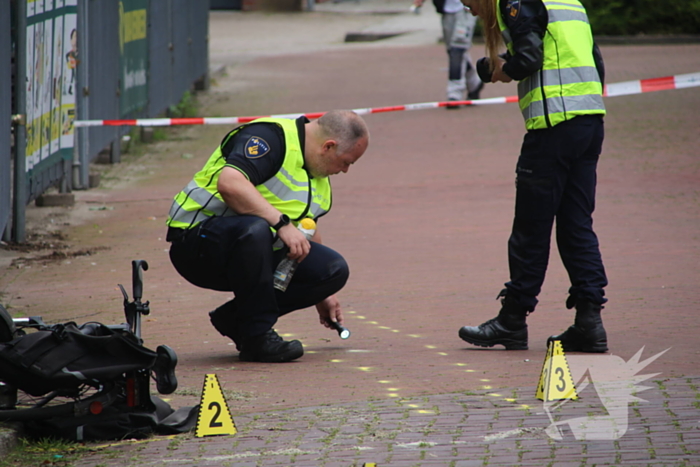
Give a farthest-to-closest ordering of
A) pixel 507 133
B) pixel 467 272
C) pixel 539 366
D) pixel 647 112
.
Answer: pixel 647 112
pixel 507 133
pixel 467 272
pixel 539 366

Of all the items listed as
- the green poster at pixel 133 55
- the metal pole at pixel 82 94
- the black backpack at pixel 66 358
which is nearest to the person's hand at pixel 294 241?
the black backpack at pixel 66 358

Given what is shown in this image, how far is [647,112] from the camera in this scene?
14977mm

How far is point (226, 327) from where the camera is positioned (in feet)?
17.0

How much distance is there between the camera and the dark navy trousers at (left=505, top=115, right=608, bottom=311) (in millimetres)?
4898

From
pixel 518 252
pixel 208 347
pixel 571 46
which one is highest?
pixel 571 46

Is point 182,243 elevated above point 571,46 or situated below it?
below

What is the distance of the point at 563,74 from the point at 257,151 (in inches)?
56.5

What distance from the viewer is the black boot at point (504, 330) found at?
5.14m

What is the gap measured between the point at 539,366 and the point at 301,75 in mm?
15797

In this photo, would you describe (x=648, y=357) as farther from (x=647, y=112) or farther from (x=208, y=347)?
(x=647, y=112)

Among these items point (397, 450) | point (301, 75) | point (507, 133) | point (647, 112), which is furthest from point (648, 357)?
point (301, 75)

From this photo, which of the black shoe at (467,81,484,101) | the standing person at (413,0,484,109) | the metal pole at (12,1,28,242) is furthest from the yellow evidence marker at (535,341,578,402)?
the black shoe at (467,81,484,101)

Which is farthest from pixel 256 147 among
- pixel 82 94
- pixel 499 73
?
pixel 82 94

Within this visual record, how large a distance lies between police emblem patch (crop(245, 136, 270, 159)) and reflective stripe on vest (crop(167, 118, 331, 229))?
117mm
